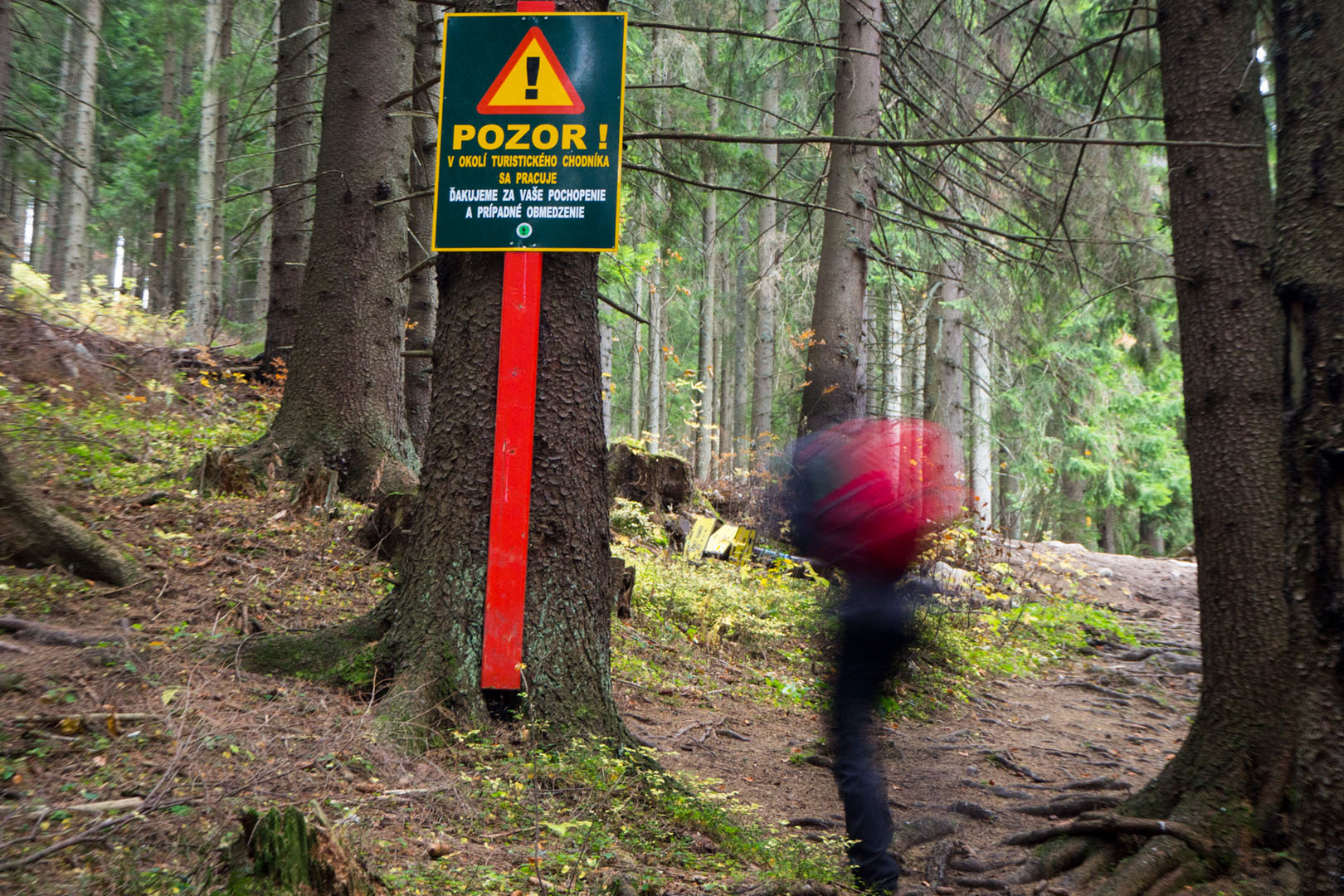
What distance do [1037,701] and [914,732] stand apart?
6.44 feet

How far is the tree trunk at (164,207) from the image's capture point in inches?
730

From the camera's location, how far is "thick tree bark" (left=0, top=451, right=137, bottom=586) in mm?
4395

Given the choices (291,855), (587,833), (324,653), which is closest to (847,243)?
(324,653)

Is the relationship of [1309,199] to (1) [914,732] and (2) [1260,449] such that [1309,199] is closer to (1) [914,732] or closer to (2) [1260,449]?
(2) [1260,449]

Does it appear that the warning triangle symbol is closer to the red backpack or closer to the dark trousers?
the red backpack

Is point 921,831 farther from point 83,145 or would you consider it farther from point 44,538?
point 83,145

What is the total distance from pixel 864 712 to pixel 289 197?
9.49 m

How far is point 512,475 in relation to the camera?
13.1 ft

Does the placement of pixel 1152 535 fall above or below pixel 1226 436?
below

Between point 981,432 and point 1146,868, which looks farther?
point 981,432

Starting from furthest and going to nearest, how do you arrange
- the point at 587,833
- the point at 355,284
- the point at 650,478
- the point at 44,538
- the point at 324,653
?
the point at 650,478 → the point at 355,284 → the point at 44,538 → the point at 324,653 → the point at 587,833

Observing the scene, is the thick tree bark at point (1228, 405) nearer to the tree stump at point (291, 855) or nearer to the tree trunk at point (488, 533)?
the tree trunk at point (488, 533)

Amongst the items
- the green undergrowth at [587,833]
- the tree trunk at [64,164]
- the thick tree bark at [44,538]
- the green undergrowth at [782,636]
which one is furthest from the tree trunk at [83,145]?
the green undergrowth at [587,833]

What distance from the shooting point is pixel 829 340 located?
9.49 m
